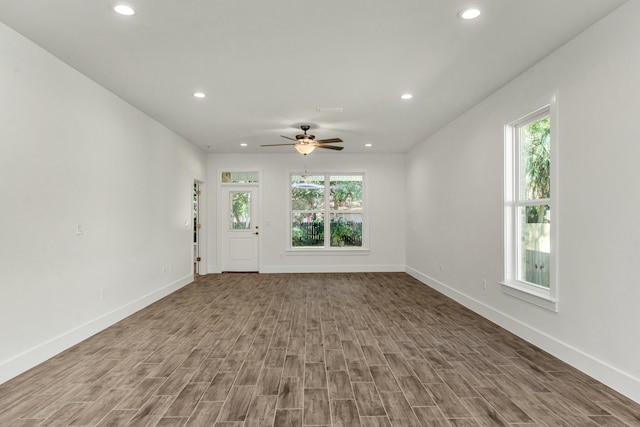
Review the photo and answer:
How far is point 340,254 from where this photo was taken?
26.8ft

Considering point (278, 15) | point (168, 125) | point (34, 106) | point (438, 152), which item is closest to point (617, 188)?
point (278, 15)

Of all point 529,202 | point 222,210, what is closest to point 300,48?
point 529,202

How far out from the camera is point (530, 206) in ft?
12.3

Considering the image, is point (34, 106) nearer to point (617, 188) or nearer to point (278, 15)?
point (278, 15)

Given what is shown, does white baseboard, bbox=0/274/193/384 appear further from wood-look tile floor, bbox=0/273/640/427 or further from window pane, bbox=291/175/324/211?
window pane, bbox=291/175/324/211

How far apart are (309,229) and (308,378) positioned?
18.5 feet

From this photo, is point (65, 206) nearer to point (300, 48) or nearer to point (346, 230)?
point (300, 48)

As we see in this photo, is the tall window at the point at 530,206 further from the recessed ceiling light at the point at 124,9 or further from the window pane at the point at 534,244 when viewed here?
the recessed ceiling light at the point at 124,9

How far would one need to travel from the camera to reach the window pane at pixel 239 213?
8.12 m

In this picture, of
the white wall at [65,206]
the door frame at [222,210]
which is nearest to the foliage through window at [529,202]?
the white wall at [65,206]

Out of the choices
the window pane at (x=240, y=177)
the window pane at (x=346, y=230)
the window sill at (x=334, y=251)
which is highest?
the window pane at (x=240, y=177)

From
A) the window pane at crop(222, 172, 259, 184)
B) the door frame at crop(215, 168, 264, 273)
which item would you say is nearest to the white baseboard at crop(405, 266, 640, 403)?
the door frame at crop(215, 168, 264, 273)

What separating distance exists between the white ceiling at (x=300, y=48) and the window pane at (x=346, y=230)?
3.70 meters

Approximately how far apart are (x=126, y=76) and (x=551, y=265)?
4.60 metres
